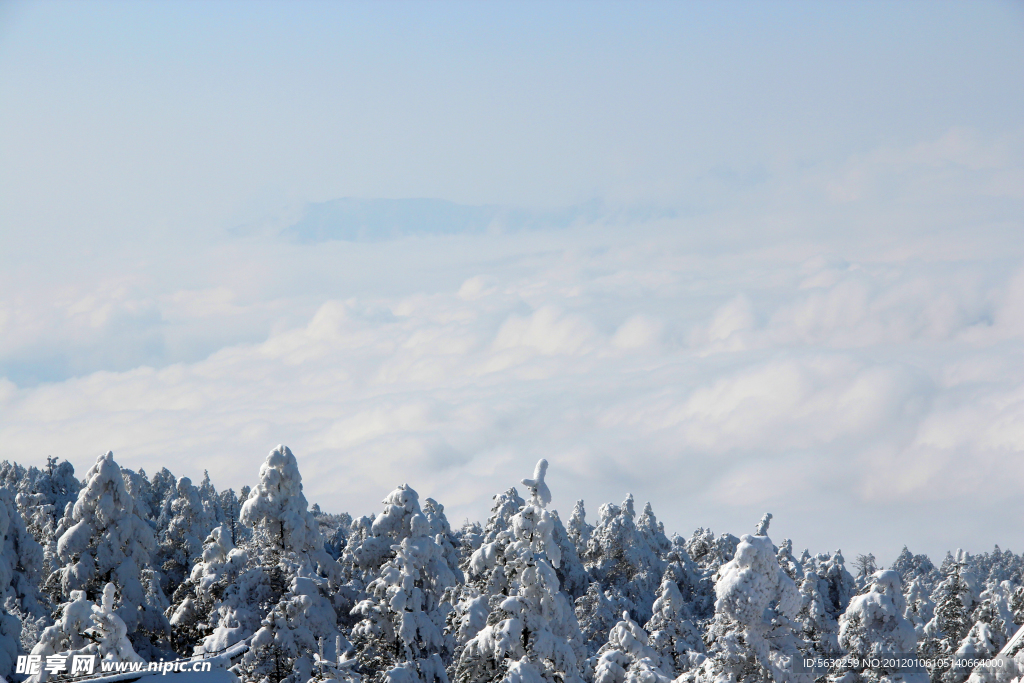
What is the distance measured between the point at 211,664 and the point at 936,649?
35486 mm

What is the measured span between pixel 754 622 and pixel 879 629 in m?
5.06

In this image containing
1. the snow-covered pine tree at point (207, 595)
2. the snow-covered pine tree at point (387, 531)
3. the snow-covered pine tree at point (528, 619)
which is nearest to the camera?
the snow-covered pine tree at point (528, 619)

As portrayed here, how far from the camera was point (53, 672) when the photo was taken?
25797mm

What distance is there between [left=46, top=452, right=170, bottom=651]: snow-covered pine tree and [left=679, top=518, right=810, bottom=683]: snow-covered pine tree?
29.1 m

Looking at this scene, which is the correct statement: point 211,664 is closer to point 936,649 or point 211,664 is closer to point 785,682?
point 785,682

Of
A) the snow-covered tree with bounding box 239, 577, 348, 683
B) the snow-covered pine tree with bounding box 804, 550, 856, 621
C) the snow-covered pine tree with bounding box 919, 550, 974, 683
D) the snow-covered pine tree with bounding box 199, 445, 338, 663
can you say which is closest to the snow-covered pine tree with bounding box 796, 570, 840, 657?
the snow-covered pine tree with bounding box 804, 550, 856, 621

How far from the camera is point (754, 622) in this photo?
Answer: 64.1 ft

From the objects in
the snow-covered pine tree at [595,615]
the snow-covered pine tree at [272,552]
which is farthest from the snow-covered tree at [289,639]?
the snow-covered pine tree at [595,615]

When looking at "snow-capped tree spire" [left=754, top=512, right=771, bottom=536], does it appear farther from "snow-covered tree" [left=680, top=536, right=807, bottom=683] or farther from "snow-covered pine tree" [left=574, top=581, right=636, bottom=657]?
"snow-covered tree" [left=680, top=536, right=807, bottom=683]

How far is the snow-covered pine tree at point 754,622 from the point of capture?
19281 millimetres

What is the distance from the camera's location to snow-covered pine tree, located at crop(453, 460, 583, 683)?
2706cm

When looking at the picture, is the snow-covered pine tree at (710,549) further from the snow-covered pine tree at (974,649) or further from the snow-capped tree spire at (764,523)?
the snow-covered pine tree at (974,649)

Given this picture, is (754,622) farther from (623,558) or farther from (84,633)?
(623,558)

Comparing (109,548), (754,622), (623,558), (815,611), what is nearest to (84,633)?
(109,548)
